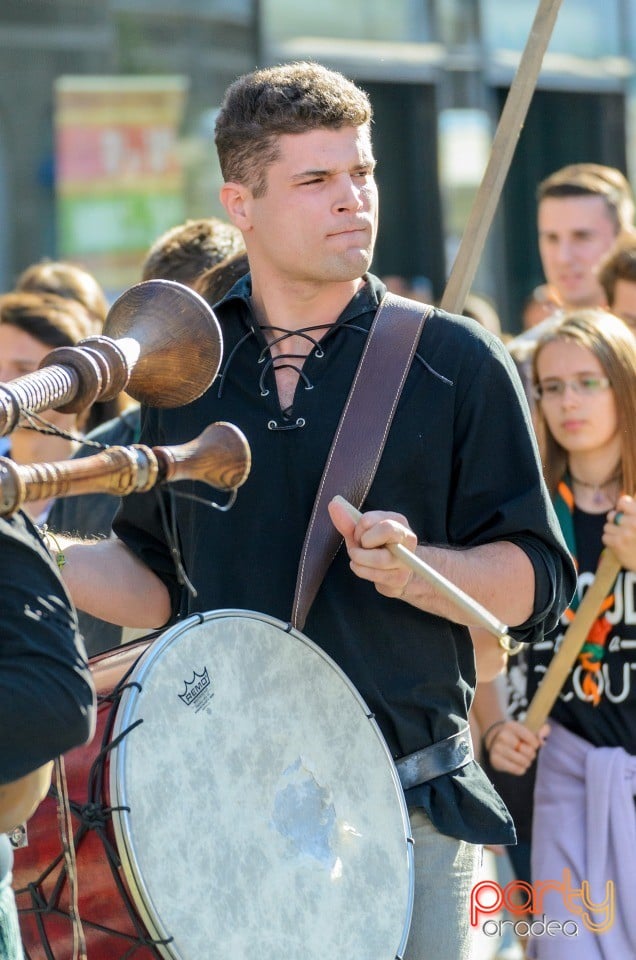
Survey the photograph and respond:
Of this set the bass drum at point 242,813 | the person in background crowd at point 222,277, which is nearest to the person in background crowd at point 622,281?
the person in background crowd at point 222,277

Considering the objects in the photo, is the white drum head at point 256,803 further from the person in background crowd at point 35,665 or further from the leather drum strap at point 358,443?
the person in background crowd at point 35,665

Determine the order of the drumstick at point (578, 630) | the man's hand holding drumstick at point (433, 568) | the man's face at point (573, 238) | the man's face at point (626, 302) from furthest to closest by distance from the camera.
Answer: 1. the man's face at point (573, 238)
2. the man's face at point (626, 302)
3. the drumstick at point (578, 630)
4. the man's hand holding drumstick at point (433, 568)

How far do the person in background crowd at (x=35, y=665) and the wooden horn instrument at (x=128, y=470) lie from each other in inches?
4.5

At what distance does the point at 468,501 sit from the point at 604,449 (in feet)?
4.66

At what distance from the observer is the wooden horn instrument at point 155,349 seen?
227 centimetres

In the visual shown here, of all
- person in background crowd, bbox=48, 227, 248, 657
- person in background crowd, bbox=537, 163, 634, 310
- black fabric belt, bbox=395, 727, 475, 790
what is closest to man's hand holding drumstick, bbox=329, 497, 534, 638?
black fabric belt, bbox=395, 727, 475, 790

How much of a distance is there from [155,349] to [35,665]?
572 millimetres

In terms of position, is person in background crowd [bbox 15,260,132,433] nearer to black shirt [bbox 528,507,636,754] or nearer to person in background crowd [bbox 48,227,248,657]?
person in background crowd [bbox 48,227,248,657]

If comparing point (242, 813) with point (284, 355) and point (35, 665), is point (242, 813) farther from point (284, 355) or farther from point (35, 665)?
point (284, 355)

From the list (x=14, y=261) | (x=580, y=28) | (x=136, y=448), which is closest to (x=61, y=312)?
(x=136, y=448)

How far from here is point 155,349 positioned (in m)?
2.42

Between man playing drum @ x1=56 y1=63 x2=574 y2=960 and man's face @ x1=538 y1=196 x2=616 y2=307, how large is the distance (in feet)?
10.3

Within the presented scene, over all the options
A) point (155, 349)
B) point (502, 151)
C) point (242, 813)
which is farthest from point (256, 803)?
point (502, 151)

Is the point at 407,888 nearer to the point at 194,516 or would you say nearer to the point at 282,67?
the point at 194,516
